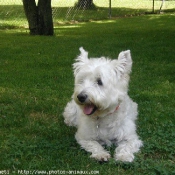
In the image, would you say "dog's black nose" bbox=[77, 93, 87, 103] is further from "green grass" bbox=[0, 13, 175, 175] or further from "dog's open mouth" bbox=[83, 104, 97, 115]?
"green grass" bbox=[0, 13, 175, 175]

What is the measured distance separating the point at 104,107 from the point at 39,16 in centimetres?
1189

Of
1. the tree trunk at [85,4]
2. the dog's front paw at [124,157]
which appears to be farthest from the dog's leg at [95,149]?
the tree trunk at [85,4]

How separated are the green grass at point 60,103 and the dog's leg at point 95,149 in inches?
A: 3.3

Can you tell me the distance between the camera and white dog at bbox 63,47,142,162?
4622 mm

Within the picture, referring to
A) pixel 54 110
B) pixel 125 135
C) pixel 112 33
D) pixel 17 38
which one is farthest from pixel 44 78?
pixel 112 33

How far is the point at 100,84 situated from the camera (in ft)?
15.6

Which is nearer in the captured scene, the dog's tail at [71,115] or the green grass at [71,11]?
the dog's tail at [71,115]

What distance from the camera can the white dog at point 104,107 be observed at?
15.2 ft

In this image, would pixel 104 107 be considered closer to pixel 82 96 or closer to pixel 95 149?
pixel 82 96

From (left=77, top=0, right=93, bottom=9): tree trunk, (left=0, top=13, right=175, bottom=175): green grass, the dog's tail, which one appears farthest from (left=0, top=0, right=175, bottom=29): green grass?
the dog's tail

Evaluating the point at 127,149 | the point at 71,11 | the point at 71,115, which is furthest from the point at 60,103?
the point at 71,11

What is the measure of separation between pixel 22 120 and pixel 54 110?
2.29ft

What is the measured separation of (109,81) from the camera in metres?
4.76

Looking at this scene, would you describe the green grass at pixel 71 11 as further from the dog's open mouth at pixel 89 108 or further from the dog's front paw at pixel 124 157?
the dog's front paw at pixel 124 157
